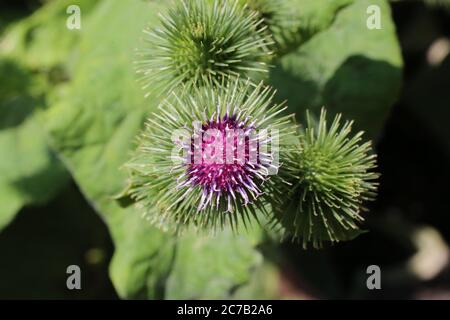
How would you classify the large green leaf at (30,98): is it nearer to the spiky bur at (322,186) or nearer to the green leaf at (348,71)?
the green leaf at (348,71)

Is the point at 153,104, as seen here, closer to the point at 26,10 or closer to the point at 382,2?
the point at 382,2

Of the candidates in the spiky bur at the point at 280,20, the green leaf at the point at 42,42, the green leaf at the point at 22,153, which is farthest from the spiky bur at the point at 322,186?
the green leaf at the point at 42,42

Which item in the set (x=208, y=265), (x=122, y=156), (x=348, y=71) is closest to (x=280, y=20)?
(x=348, y=71)

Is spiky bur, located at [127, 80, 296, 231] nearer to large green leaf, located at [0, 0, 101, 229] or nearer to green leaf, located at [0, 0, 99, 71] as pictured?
large green leaf, located at [0, 0, 101, 229]

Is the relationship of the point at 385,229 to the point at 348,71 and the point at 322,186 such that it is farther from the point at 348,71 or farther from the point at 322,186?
the point at 322,186

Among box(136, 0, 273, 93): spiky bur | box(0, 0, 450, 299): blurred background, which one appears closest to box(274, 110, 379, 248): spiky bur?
box(136, 0, 273, 93): spiky bur
